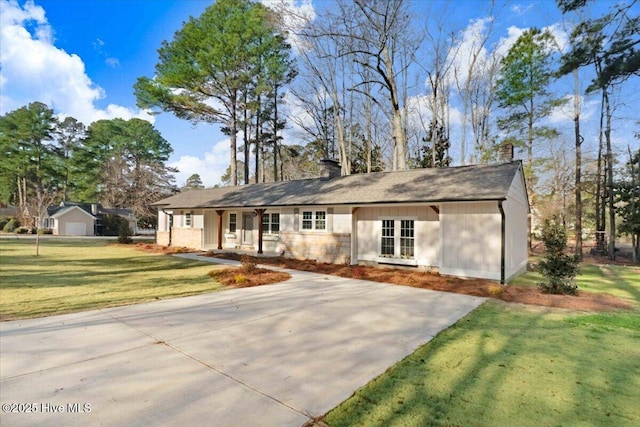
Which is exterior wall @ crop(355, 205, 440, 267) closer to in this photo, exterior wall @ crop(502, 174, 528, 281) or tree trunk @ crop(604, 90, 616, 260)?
exterior wall @ crop(502, 174, 528, 281)

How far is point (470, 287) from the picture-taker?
8.54 metres

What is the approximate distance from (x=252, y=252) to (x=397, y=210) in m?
8.31

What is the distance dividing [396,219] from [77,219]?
38.8m

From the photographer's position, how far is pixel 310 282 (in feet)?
30.2

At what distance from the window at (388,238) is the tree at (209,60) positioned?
17.8 metres

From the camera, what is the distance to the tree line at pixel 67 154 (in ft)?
130

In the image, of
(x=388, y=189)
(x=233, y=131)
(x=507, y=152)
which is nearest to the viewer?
(x=507, y=152)

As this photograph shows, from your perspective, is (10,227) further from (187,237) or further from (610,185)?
(610,185)

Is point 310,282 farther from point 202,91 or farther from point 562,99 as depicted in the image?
point 562,99

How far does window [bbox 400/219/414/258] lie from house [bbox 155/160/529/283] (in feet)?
0.12

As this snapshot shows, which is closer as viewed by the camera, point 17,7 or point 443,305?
point 443,305

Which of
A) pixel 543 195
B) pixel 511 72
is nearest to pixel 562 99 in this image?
pixel 511 72

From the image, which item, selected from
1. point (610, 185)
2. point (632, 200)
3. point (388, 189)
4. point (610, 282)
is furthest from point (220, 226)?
point (632, 200)

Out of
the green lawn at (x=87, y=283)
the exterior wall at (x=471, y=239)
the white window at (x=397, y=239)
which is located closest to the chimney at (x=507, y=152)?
the exterior wall at (x=471, y=239)
